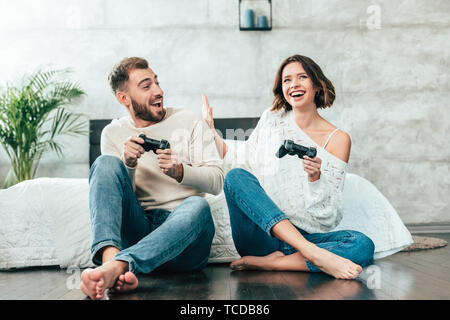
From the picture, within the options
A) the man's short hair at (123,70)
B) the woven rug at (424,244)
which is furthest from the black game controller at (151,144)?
the woven rug at (424,244)

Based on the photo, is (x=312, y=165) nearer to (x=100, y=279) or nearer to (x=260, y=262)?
(x=260, y=262)

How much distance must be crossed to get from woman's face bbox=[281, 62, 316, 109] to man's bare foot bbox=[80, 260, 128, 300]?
992 millimetres

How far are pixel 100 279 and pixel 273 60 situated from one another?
9.62 ft

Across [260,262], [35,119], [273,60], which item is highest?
[273,60]

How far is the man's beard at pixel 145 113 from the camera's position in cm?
182

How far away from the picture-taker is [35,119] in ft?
11.2

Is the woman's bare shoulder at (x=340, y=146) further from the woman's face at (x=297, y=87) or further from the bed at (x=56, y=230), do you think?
the bed at (x=56, y=230)

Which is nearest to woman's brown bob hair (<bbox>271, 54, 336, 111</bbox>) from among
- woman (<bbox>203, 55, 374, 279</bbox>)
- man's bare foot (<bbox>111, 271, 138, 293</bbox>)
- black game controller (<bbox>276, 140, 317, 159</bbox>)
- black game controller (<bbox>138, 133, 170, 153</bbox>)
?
woman (<bbox>203, 55, 374, 279</bbox>)

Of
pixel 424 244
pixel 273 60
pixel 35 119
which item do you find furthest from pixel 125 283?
pixel 273 60

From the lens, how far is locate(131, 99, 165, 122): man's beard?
1822mm

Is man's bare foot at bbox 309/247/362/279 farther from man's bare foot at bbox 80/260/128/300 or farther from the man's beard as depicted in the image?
the man's beard

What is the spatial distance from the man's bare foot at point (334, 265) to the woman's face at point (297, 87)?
63 centimetres

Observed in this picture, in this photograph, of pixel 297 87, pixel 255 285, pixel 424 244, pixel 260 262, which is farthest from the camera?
pixel 424 244
